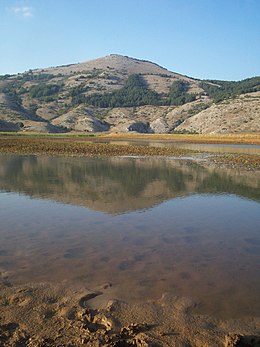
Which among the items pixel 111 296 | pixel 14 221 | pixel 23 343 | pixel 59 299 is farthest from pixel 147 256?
pixel 14 221

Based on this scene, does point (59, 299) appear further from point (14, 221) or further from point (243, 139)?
point (243, 139)

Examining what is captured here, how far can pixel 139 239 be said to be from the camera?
11.9m

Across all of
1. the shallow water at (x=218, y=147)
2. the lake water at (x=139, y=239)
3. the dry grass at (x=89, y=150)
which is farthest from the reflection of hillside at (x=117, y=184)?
the shallow water at (x=218, y=147)

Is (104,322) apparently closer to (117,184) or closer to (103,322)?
(103,322)

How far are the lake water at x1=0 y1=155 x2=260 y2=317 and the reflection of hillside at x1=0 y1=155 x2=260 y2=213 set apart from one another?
0.11 m

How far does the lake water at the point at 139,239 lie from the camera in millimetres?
8336

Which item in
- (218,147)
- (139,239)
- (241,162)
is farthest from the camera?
(218,147)

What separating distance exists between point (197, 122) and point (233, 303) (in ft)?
511

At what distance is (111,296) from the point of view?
24.9 ft

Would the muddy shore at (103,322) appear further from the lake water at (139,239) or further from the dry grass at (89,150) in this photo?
the dry grass at (89,150)

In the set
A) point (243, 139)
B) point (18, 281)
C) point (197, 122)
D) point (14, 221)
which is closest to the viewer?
point (18, 281)

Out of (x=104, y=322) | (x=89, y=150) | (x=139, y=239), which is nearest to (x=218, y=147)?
(x=89, y=150)

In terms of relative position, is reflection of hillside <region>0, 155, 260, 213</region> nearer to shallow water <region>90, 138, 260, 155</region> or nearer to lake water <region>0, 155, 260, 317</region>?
lake water <region>0, 155, 260, 317</region>

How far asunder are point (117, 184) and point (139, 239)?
11.8 m
